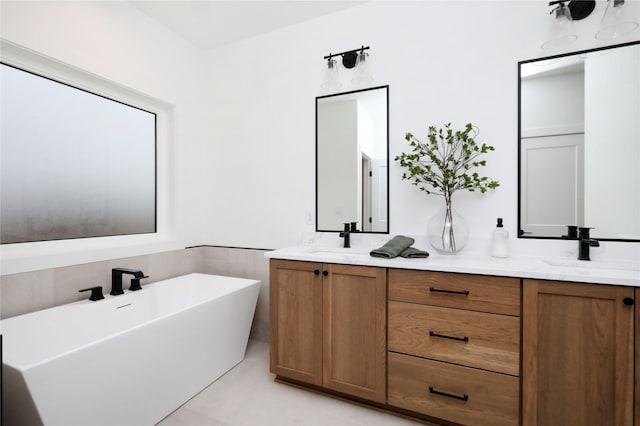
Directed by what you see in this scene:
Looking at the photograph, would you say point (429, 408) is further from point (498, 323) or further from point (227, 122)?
point (227, 122)

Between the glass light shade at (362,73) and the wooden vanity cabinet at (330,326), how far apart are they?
1437mm

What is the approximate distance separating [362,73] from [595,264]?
1.92m

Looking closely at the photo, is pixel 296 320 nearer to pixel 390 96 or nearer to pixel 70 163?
pixel 390 96

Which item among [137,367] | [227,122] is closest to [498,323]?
[137,367]

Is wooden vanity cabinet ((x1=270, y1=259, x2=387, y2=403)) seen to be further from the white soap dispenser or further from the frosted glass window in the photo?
the frosted glass window

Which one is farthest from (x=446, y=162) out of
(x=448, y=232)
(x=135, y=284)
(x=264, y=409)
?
(x=135, y=284)

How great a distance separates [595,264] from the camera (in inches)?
62.0

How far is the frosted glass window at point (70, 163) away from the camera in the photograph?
1.73 meters

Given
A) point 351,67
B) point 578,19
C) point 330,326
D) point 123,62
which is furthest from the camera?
point 351,67

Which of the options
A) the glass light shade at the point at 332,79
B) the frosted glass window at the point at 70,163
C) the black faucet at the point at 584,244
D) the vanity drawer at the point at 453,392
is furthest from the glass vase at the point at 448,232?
the frosted glass window at the point at 70,163

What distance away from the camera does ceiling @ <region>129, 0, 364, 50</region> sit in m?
2.23

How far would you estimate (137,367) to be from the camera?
1.46 meters

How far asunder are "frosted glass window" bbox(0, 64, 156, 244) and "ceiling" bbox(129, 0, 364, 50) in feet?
2.60

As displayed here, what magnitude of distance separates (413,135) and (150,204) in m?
2.28
